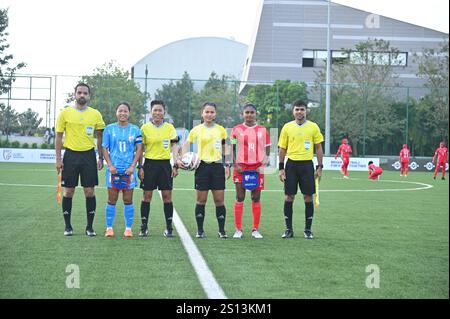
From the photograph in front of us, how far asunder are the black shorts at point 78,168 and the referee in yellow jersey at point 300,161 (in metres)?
2.67

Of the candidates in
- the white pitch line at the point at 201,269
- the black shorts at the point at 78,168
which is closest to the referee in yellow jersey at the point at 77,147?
the black shorts at the point at 78,168

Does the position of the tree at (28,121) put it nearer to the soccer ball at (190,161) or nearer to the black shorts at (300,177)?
the soccer ball at (190,161)

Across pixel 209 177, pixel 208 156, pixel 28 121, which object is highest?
pixel 28 121

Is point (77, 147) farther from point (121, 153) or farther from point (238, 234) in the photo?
point (238, 234)

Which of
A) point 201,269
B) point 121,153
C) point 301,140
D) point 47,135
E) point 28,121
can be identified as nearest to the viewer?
point 201,269

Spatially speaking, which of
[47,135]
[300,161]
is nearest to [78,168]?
[300,161]

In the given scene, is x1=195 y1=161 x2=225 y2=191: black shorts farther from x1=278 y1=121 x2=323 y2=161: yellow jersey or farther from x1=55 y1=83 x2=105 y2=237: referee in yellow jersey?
x1=55 y1=83 x2=105 y2=237: referee in yellow jersey

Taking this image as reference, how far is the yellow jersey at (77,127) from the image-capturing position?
392 inches

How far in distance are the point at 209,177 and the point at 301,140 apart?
144 cm

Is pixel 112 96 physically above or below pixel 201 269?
above

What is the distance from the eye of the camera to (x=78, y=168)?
999cm

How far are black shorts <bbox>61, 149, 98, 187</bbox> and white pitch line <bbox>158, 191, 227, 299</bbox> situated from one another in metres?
1.51

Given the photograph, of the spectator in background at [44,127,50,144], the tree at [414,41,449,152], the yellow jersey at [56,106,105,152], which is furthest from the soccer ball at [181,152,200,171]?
the tree at [414,41,449,152]
